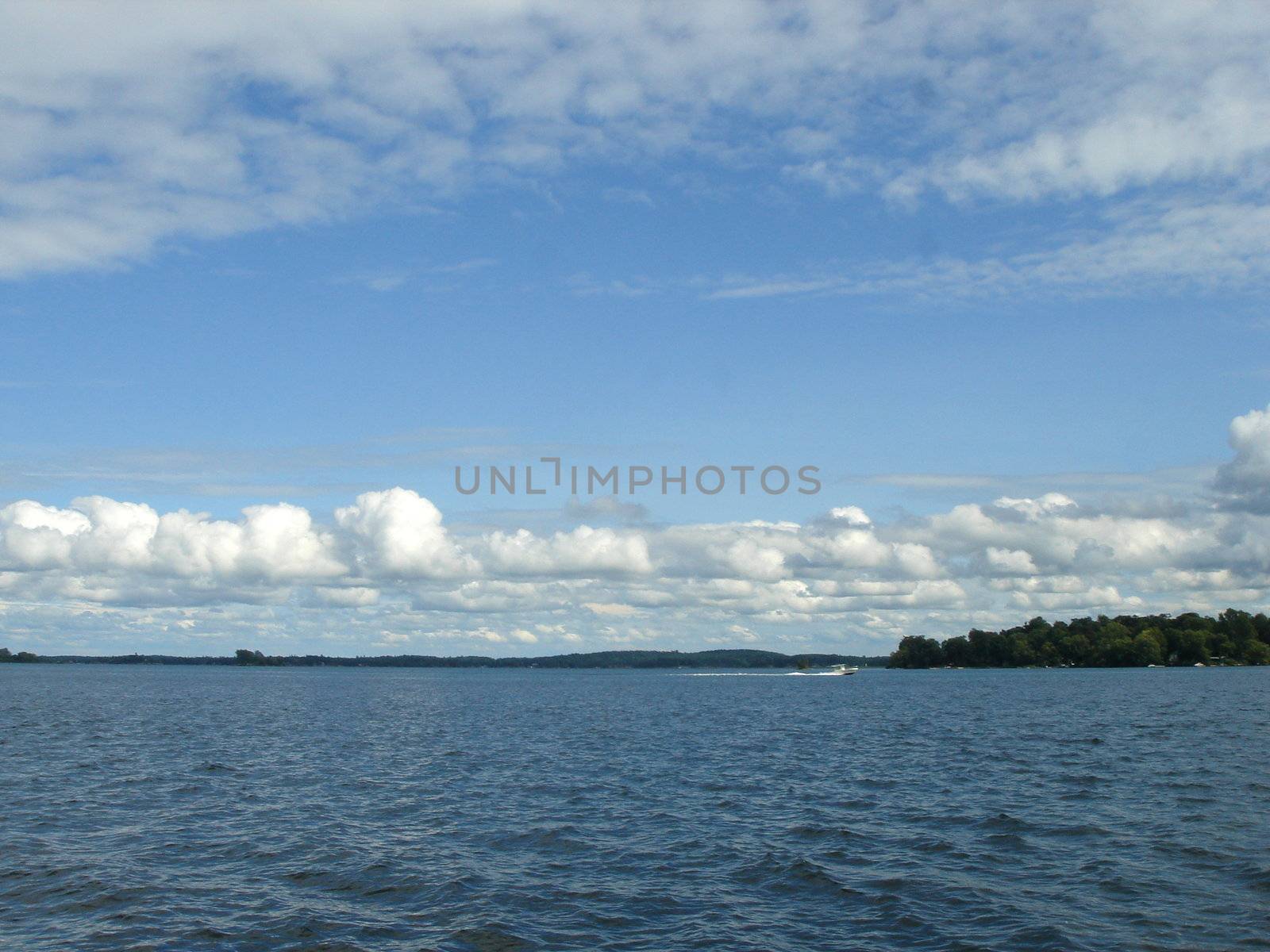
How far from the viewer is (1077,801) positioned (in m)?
40.1

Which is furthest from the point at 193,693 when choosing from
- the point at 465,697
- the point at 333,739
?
the point at 333,739

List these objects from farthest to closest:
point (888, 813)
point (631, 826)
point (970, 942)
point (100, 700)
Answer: point (100, 700), point (888, 813), point (631, 826), point (970, 942)

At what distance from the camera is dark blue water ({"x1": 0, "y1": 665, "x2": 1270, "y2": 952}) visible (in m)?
23.6

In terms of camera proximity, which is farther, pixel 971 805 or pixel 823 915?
pixel 971 805

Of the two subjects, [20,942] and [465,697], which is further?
[465,697]

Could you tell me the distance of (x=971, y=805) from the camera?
39.6 metres

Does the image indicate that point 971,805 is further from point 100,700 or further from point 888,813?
point 100,700

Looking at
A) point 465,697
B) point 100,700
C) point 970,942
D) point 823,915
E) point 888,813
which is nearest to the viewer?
point 970,942

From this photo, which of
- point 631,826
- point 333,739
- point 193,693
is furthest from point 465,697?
point 631,826

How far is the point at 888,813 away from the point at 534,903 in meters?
17.8

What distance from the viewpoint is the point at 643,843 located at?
33.2 meters

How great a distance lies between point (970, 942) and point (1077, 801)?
2088 centimetres

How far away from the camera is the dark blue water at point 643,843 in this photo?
77.4 feet

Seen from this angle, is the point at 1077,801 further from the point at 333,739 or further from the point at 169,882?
the point at 333,739
